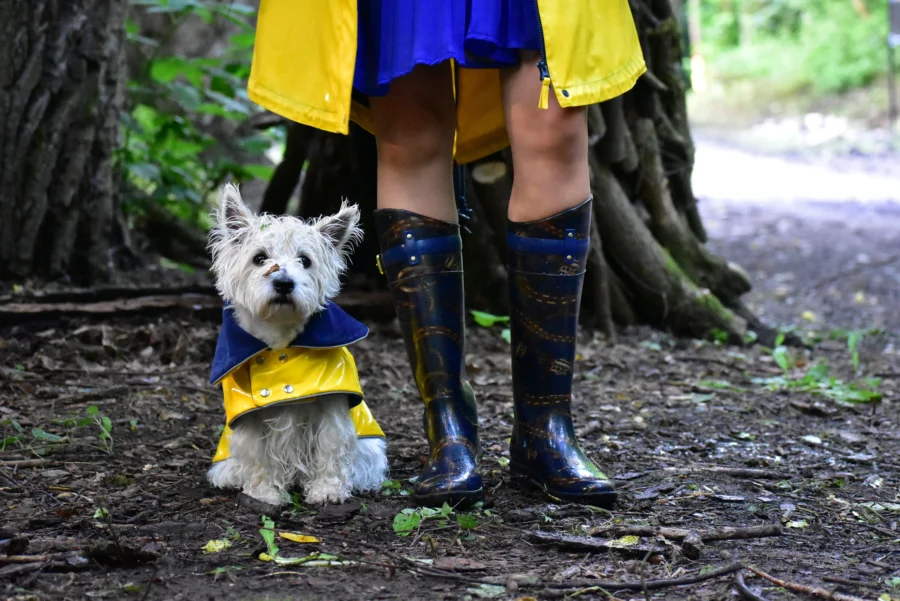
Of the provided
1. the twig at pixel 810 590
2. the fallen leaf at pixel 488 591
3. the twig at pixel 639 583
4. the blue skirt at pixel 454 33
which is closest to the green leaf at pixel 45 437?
the blue skirt at pixel 454 33

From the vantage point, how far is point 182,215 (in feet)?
20.0

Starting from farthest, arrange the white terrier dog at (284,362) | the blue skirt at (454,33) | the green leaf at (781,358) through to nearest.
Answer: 1. the green leaf at (781,358)
2. the white terrier dog at (284,362)
3. the blue skirt at (454,33)

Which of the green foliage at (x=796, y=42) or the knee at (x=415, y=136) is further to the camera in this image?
the green foliage at (x=796, y=42)

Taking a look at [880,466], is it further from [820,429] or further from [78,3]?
[78,3]

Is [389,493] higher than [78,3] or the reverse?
the reverse

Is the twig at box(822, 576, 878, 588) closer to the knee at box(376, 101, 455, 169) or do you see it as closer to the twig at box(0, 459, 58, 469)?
the knee at box(376, 101, 455, 169)

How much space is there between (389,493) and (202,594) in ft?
2.57

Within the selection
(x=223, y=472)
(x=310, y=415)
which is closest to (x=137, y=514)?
(x=223, y=472)

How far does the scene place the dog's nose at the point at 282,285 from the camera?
2381mm

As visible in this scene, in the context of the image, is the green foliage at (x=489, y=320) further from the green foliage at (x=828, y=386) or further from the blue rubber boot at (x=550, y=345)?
the blue rubber boot at (x=550, y=345)

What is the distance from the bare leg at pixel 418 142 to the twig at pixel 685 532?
0.91 m

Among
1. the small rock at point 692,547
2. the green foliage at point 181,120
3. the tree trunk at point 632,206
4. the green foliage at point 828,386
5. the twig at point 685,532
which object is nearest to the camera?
the small rock at point 692,547

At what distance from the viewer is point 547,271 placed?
Answer: 2.49 meters

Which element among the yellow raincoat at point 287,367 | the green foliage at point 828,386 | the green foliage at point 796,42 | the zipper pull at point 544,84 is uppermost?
the green foliage at point 796,42
